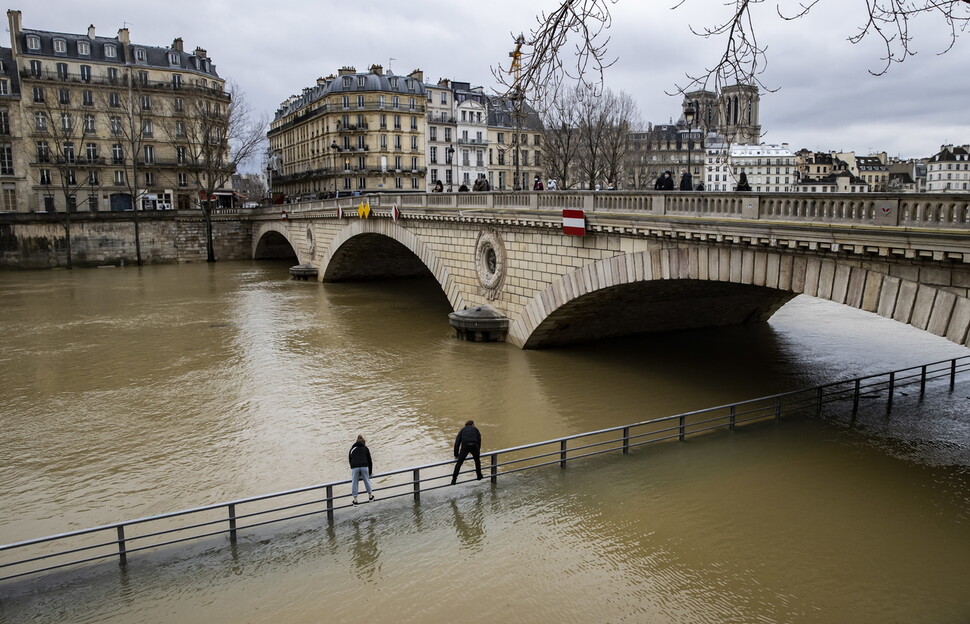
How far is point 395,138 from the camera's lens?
72.9 metres

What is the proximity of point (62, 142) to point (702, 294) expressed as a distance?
59.3m

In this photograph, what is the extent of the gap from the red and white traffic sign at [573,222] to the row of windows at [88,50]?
5957 cm

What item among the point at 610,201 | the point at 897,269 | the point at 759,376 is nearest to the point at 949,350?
the point at 759,376

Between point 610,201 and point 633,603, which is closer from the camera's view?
point 633,603

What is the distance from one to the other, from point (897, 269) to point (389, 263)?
3772 centimetres

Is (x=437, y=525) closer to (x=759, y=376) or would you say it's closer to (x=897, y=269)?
(x=897, y=269)

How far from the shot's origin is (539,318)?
941 inches

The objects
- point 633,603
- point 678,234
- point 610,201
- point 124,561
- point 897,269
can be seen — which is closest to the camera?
point 633,603

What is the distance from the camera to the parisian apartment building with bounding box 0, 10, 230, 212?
6262cm

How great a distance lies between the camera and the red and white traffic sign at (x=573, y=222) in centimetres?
2098

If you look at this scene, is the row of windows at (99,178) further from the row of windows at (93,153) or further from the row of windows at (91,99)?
the row of windows at (91,99)

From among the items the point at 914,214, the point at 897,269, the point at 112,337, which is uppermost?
the point at 914,214

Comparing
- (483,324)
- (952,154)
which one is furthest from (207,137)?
(952,154)

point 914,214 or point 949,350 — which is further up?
point 914,214
